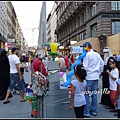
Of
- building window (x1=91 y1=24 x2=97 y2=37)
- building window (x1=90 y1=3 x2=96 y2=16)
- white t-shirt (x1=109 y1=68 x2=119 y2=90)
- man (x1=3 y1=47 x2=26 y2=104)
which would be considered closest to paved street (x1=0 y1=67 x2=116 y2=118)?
man (x1=3 y1=47 x2=26 y2=104)

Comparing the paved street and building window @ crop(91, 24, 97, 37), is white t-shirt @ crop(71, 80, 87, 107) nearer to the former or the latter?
the paved street

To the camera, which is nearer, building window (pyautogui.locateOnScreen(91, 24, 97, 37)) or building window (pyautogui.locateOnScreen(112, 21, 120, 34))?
building window (pyautogui.locateOnScreen(112, 21, 120, 34))

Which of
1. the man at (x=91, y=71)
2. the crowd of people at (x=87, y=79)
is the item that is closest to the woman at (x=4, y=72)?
the crowd of people at (x=87, y=79)

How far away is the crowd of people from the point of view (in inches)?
170

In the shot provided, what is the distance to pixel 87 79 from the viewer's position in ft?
18.4

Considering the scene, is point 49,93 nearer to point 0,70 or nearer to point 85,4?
point 0,70

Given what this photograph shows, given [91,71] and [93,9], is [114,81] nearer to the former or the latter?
[91,71]

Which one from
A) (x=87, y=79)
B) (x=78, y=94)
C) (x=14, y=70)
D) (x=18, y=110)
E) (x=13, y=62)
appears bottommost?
(x=18, y=110)

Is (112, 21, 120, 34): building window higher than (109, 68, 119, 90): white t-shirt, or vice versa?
(112, 21, 120, 34): building window

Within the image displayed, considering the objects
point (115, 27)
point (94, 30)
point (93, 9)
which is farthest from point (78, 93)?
point (93, 9)

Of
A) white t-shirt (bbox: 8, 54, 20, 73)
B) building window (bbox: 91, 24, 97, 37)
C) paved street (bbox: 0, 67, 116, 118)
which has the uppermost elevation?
building window (bbox: 91, 24, 97, 37)

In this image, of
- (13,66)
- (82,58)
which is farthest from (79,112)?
(13,66)

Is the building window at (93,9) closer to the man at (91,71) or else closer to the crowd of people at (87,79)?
the crowd of people at (87,79)

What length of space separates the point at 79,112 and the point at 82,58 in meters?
1.90
